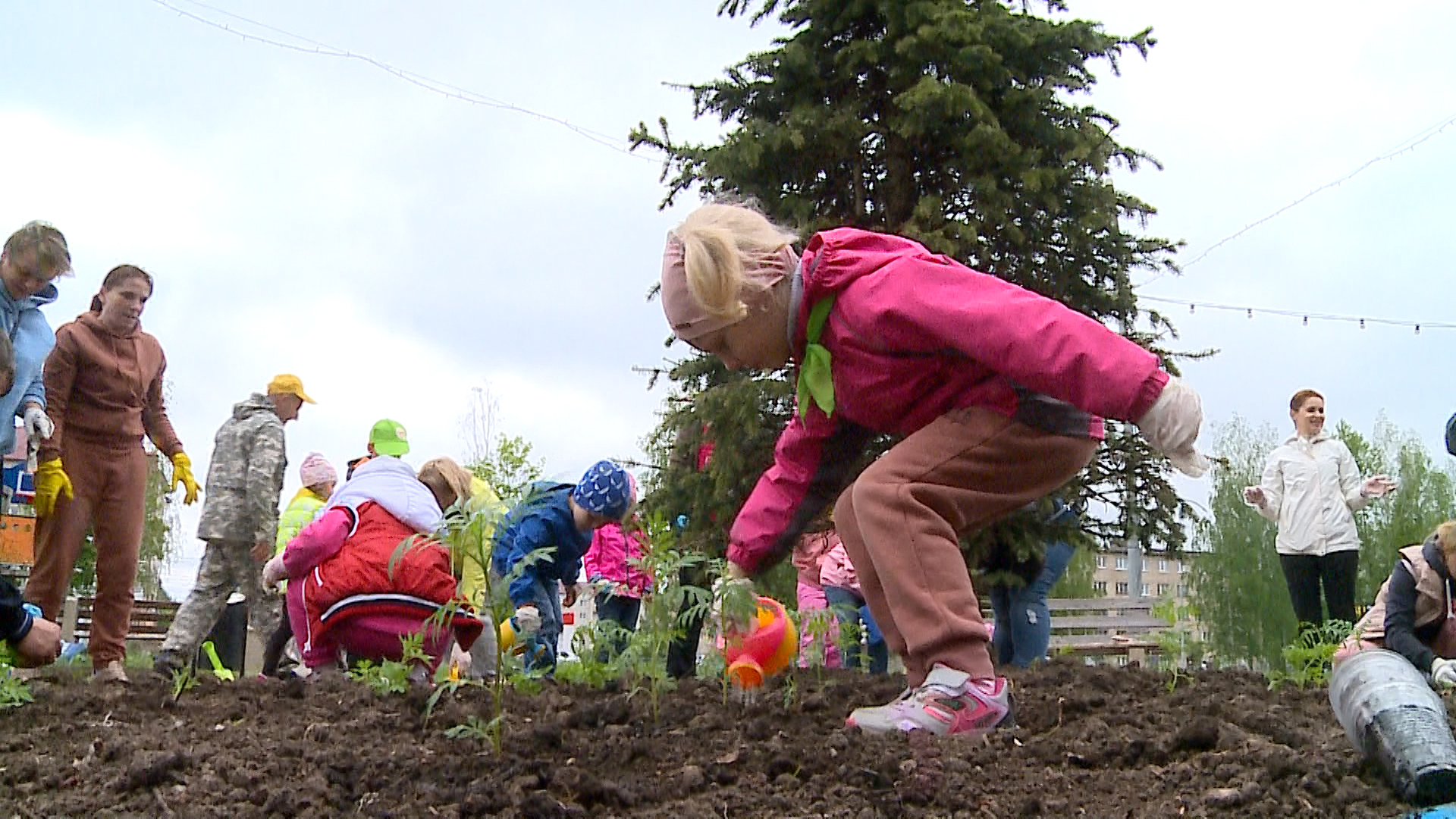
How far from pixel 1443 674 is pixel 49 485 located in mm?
5076

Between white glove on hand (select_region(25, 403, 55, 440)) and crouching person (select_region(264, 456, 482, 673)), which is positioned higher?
white glove on hand (select_region(25, 403, 55, 440))

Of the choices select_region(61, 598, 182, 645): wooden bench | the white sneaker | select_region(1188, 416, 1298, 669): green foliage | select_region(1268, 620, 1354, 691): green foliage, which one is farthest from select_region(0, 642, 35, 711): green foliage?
select_region(1188, 416, 1298, 669): green foliage

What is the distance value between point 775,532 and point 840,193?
538 centimetres

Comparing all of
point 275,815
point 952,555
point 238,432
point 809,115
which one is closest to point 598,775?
point 275,815

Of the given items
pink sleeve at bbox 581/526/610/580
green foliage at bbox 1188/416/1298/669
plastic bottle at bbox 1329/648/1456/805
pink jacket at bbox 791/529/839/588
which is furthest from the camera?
green foliage at bbox 1188/416/1298/669

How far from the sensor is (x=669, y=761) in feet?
7.79

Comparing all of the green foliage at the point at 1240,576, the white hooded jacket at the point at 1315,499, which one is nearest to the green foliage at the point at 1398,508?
the green foliage at the point at 1240,576

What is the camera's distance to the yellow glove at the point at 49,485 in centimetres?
491

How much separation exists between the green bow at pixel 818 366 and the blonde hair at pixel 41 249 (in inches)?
129

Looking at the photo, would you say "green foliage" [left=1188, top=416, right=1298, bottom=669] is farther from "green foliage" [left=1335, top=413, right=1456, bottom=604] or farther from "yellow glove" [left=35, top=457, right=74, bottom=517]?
"yellow glove" [left=35, top=457, right=74, bottom=517]

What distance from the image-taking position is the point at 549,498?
18.3 ft

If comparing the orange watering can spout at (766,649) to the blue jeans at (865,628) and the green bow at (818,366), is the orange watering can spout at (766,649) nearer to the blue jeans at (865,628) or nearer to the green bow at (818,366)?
the green bow at (818,366)

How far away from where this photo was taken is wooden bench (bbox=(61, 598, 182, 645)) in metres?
14.0

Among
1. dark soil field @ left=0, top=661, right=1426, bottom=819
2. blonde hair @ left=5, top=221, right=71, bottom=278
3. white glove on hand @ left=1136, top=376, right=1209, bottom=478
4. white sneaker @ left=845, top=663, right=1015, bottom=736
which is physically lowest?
dark soil field @ left=0, top=661, right=1426, bottom=819
